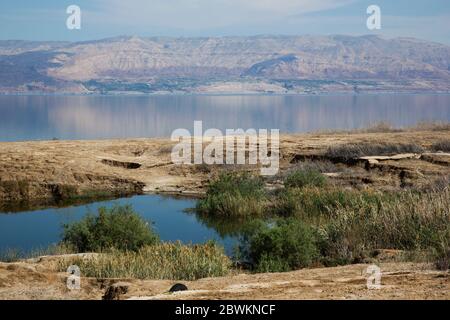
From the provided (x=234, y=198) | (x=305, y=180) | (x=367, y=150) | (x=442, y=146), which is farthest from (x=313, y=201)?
(x=442, y=146)

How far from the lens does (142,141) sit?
29.4 m

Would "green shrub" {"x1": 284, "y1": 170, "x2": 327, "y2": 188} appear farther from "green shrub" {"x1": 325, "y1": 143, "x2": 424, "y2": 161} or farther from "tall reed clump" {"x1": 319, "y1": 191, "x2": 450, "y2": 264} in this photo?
"tall reed clump" {"x1": 319, "y1": 191, "x2": 450, "y2": 264}

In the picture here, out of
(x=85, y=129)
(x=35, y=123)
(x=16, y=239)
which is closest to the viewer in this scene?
(x=16, y=239)

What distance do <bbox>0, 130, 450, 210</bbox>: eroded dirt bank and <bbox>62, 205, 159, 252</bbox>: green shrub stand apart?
Result: 914cm

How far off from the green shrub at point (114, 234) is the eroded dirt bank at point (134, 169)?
914 centimetres

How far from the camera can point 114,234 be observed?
42.5 feet

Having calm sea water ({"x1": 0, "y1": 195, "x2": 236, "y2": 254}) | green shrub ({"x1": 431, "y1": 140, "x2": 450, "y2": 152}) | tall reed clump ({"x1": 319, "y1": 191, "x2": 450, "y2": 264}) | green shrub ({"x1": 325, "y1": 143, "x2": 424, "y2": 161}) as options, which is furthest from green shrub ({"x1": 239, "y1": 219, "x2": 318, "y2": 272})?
green shrub ({"x1": 431, "y1": 140, "x2": 450, "y2": 152})

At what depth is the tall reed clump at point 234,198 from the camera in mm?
18422

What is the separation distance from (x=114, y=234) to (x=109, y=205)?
813 cm

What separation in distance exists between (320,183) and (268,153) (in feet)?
21.3

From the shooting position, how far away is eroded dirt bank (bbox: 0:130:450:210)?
2130 centimetres

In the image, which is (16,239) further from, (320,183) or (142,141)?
(142,141)
